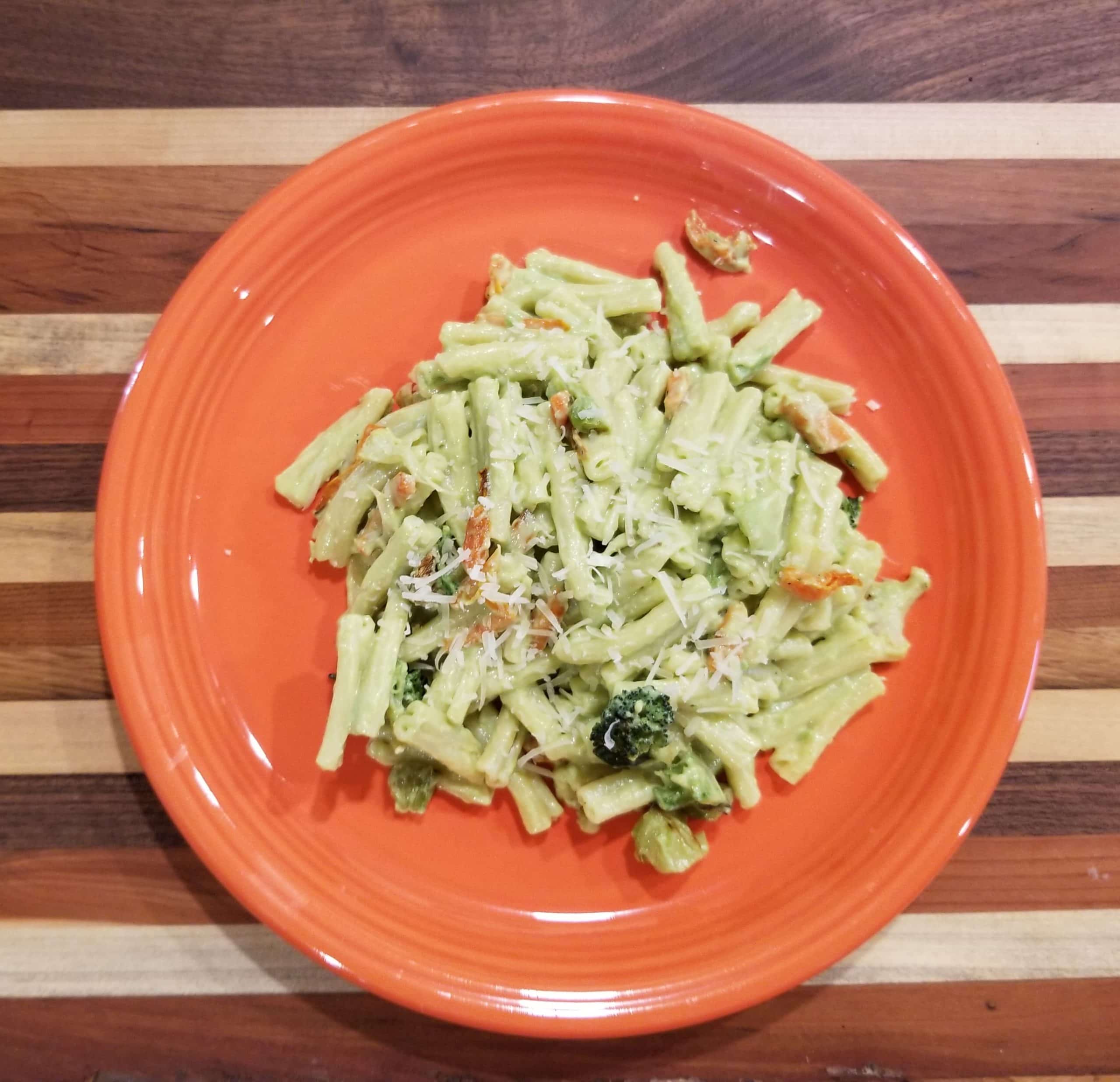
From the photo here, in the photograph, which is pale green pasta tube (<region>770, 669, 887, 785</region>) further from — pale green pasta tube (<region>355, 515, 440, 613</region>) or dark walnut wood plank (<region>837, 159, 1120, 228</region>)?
dark walnut wood plank (<region>837, 159, 1120, 228</region>)

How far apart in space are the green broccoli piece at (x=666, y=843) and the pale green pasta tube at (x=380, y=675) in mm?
748

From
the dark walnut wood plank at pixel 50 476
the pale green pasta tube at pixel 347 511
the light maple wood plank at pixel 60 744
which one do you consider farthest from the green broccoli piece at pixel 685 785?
the dark walnut wood plank at pixel 50 476

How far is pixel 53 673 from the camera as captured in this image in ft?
8.21

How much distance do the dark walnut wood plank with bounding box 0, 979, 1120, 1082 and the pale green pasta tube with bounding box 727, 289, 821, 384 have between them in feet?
6.14

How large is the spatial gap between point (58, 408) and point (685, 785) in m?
2.22

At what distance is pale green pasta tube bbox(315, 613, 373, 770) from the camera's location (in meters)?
2.01

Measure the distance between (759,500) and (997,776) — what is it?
101cm

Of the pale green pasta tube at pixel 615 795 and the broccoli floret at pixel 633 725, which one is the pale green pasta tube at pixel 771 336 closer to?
the broccoli floret at pixel 633 725

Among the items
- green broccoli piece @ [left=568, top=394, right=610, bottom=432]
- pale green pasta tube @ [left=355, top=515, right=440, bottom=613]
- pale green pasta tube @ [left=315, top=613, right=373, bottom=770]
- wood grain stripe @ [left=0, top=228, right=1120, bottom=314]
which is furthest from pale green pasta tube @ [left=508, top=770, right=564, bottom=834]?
wood grain stripe @ [left=0, top=228, right=1120, bottom=314]

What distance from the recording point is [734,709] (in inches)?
82.4

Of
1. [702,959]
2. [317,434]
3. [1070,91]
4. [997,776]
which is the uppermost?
[1070,91]

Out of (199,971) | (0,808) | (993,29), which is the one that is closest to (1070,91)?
(993,29)

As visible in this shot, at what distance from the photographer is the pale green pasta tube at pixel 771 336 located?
2.31 meters

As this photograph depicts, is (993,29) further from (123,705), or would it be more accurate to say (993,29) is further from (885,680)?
(123,705)
